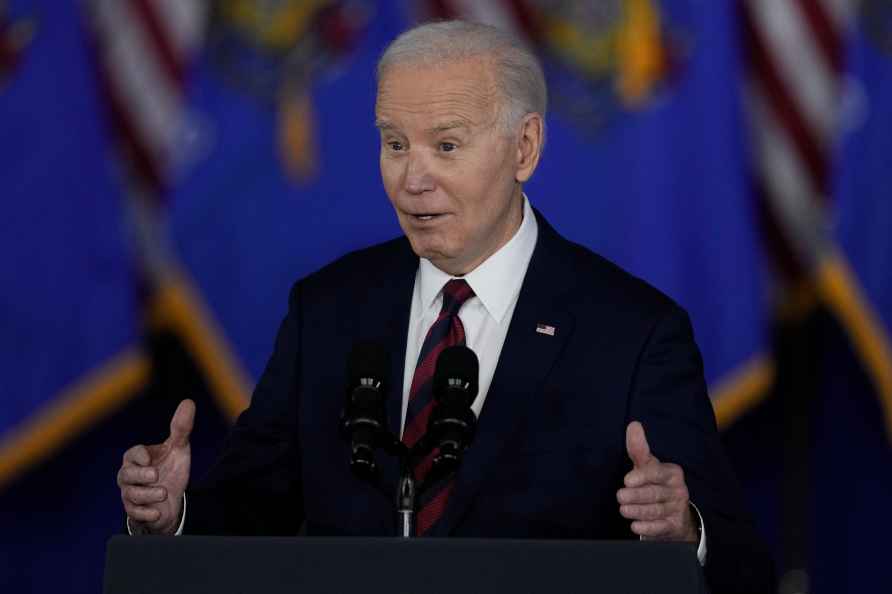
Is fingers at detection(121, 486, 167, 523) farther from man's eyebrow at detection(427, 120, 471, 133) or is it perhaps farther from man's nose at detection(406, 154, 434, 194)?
man's eyebrow at detection(427, 120, 471, 133)

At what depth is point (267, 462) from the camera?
9.17ft

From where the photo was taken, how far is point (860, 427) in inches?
174

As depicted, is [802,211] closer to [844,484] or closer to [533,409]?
[844,484]

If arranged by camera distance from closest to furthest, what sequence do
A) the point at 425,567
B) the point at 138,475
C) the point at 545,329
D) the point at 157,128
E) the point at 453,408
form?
the point at 425,567
the point at 453,408
the point at 138,475
the point at 545,329
the point at 157,128

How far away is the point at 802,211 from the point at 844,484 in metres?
0.85

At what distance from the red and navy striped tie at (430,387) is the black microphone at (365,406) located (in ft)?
1.39

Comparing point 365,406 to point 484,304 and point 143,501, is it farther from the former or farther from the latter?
point 484,304

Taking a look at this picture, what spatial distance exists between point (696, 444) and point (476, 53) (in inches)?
31.9

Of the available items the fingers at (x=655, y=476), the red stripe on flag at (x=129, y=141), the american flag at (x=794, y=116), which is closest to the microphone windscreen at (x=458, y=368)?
the fingers at (x=655, y=476)

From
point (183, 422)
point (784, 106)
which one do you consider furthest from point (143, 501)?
point (784, 106)

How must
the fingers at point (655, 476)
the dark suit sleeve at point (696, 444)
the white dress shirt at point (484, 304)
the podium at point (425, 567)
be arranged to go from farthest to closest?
the white dress shirt at point (484, 304)
the dark suit sleeve at point (696, 444)
the fingers at point (655, 476)
the podium at point (425, 567)

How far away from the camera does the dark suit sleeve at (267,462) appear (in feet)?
8.98

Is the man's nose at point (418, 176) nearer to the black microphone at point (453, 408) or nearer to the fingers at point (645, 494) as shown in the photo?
the black microphone at point (453, 408)

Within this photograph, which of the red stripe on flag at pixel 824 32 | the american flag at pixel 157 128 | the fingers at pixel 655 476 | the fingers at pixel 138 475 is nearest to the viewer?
the fingers at pixel 655 476
